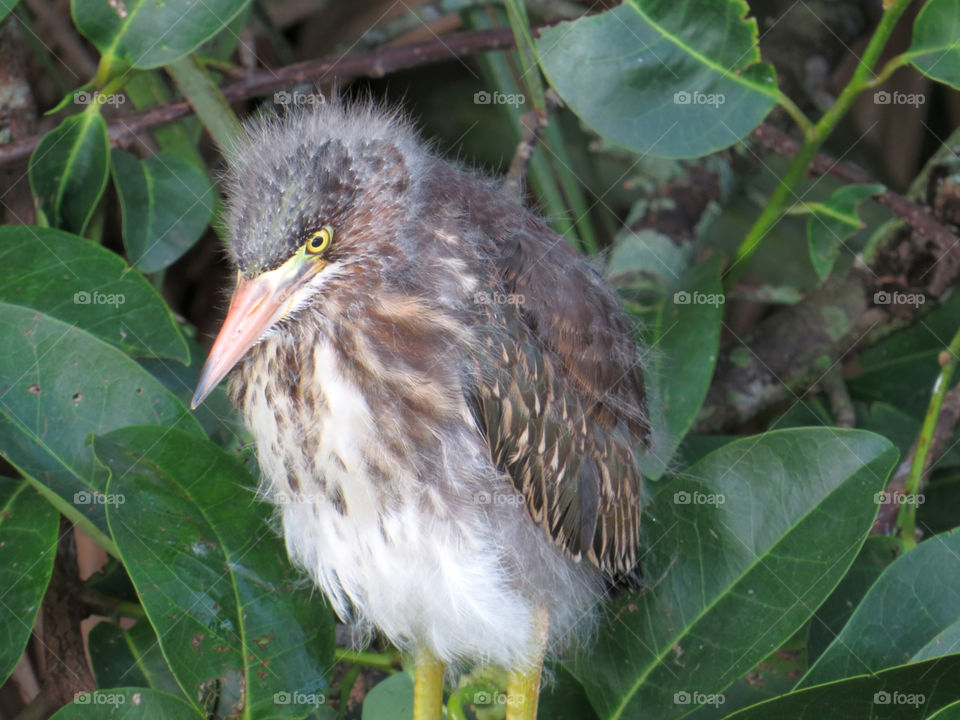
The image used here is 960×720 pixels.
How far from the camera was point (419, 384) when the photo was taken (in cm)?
197

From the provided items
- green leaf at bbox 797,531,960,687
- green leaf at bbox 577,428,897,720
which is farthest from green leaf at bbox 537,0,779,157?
green leaf at bbox 797,531,960,687

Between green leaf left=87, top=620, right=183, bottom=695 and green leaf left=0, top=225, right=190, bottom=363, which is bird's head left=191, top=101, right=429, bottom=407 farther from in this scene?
green leaf left=87, top=620, right=183, bottom=695

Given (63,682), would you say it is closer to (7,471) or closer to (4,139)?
(7,471)

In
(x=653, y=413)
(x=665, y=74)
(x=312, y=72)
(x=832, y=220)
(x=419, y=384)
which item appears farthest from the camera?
(x=312, y=72)

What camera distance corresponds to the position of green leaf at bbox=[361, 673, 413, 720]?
86.1 inches

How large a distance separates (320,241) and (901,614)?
1323 millimetres

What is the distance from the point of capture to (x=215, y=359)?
6.13ft

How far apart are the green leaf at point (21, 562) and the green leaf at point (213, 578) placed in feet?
0.90

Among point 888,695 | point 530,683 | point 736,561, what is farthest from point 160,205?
point 888,695

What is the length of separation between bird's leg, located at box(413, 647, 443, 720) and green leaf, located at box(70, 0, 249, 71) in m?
1.52

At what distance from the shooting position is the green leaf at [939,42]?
85.0 inches

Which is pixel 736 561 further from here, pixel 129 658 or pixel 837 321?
pixel 129 658

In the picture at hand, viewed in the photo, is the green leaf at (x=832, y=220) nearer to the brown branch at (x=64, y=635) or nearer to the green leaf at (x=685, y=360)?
the green leaf at (x=685, y=360)

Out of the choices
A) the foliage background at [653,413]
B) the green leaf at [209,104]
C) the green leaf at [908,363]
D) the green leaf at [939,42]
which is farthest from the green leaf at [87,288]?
the green leaf at [908,363]
